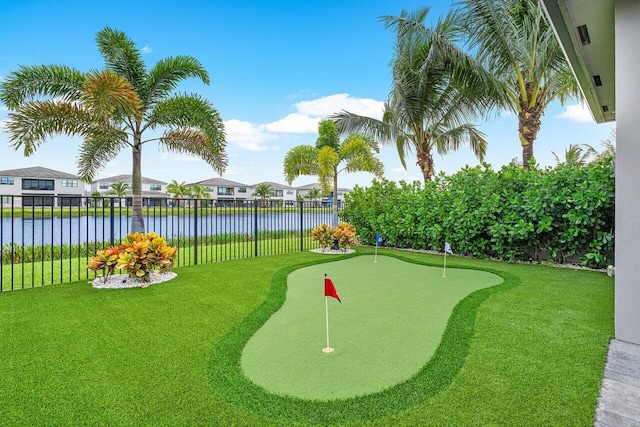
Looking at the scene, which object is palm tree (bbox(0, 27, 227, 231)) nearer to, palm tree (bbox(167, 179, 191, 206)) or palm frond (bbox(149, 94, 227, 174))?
palm frond (bbox(149, 94, 227, 174))

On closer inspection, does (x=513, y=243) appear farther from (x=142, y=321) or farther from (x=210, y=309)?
(x=142, y=321)

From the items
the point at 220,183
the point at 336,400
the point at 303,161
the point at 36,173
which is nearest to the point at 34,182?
the point at 36,173

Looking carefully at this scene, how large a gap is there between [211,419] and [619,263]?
11.3 ft

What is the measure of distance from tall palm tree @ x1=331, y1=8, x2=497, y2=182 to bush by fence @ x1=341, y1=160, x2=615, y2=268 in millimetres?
2697

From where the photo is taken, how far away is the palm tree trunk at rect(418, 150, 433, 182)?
11.2 metres

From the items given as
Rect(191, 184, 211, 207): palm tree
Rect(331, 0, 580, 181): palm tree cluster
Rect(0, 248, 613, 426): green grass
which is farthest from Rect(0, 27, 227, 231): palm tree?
Rect(191, 184, 211, 207): palm tree

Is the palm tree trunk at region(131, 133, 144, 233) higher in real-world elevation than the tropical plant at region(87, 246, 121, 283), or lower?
higher

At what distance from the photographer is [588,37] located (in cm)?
352

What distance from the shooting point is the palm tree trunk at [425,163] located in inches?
441

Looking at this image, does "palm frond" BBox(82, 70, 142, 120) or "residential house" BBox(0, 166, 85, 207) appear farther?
"residential house" BBox(0, 166, 85, 207)

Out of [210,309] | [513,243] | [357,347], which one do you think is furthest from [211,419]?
[513,243]

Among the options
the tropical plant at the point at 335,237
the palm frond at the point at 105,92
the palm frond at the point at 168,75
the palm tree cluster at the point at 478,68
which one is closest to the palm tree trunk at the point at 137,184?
the palm frond at the point at 168,75

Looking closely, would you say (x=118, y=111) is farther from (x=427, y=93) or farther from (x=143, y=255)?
(x=427, y=93)

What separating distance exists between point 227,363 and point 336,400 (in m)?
0.90
